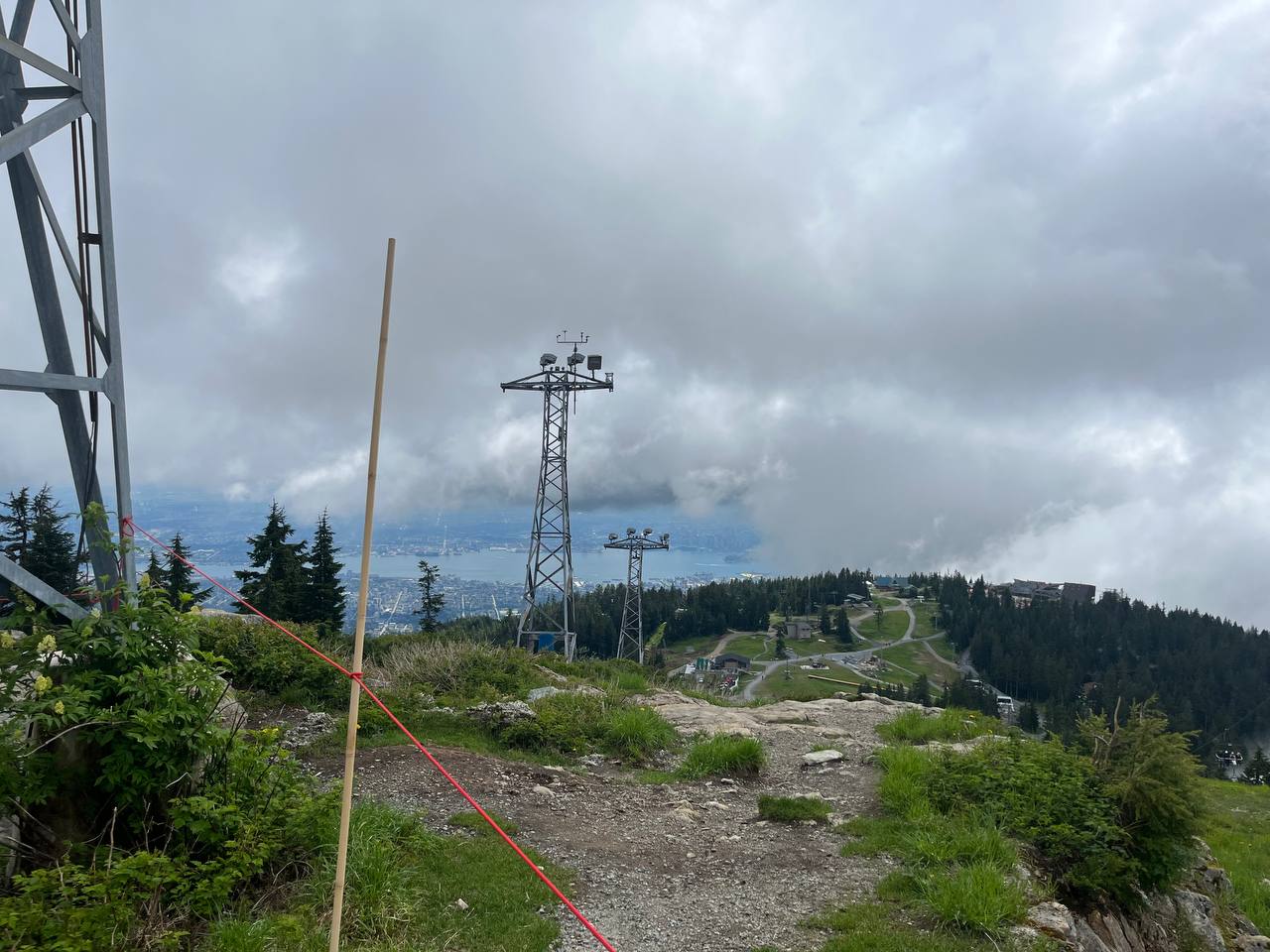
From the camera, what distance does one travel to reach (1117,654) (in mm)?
107750

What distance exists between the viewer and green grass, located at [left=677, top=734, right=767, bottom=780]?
1102 cm

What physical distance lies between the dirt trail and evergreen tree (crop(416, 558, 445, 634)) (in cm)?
2785

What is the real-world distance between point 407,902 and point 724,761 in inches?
242

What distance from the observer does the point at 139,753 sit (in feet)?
17.4

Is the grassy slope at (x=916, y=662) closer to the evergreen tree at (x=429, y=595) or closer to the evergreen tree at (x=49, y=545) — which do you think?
the evergreen tree at (x=429, y=595)

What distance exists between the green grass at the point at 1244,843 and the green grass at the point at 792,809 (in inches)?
161

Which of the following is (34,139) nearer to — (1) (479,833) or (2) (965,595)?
(1) (479,833)

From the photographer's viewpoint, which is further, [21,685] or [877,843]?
[877,843]

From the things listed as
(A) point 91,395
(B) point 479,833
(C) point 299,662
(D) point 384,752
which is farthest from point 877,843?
(C) point 299,662

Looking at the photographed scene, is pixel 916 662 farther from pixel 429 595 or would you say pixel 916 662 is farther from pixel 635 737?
pixel 635 737

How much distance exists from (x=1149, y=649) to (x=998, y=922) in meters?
129

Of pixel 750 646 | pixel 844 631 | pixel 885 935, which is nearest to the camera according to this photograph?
pixel 885 935

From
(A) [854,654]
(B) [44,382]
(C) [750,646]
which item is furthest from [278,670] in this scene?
(A) [854,654]

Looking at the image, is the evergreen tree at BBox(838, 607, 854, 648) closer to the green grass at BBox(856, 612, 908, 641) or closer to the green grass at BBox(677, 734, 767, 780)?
the green grass at BBox(856, 612, 908, 641)
